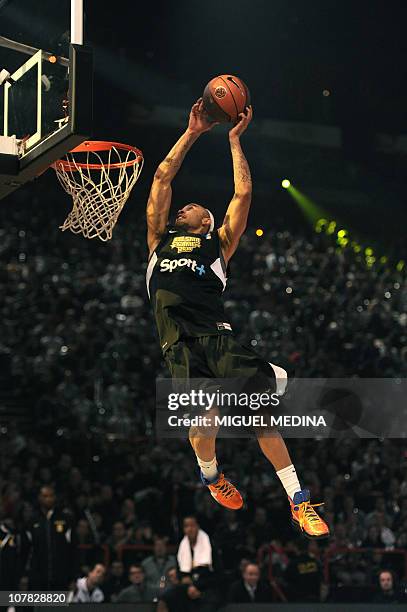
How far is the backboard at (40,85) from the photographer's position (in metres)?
6.89

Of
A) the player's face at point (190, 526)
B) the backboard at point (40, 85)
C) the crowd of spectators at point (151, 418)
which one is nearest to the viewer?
the backboard at point (40, 85)

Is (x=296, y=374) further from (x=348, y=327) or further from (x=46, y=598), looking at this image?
(x=46, y=598)

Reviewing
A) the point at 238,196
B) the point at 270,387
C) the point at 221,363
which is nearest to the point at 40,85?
the point at 238,196

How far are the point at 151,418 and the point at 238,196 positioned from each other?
8.99 metres

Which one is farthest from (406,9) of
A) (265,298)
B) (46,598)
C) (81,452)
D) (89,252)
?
(46,598)

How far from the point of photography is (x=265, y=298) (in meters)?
19.6

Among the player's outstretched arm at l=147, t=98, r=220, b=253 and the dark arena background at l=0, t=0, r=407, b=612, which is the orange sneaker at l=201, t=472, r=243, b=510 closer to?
the player's outstretched arm at l=147, t=98, r=220, b=253

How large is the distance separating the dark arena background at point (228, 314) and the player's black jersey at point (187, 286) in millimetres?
A: 1643

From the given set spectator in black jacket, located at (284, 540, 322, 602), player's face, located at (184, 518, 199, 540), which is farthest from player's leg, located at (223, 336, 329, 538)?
spectator in black jacket, located at (284, 540, 322, 602)

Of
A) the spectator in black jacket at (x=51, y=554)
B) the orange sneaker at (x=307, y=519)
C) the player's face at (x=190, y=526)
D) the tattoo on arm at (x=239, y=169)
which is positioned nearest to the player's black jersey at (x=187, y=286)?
the tattoo on arm at (x=239, y=169)

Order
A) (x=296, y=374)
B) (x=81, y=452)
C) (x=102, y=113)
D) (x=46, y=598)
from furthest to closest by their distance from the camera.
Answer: (x=102, y=113), (x=296, y=374), (x=81, y=452), (x=46, y=598)

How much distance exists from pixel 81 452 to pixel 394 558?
454 centimetres

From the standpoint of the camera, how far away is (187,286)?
7727 mm

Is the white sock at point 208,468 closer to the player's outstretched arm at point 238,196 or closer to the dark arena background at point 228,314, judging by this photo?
the player's outstretched arm at point 238,196
